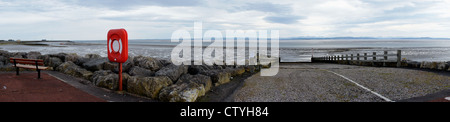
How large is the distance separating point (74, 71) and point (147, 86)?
4.95 meters

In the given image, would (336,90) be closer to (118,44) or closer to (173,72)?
(173,72)

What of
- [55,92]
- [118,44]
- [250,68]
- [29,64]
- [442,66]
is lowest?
[55,92]

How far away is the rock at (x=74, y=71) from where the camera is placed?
9.79m

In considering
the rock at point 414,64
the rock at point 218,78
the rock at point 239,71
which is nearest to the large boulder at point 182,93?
the rock at point 218,78

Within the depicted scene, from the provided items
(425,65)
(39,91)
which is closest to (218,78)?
(39,91)

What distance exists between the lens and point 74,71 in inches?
409

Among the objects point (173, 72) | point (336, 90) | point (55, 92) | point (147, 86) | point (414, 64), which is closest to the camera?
point (147, 86)

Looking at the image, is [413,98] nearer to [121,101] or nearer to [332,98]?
[332,98]

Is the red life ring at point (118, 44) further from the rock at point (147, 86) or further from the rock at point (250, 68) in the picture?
the rock at point (250, 68)

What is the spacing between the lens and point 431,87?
823 centimetres

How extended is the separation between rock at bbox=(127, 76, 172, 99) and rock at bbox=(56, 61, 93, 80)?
125 inches

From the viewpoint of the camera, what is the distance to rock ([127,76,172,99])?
6.91 m
